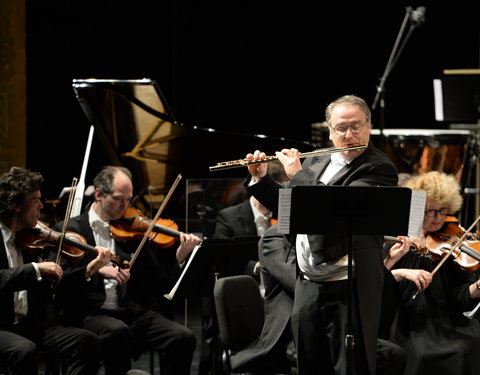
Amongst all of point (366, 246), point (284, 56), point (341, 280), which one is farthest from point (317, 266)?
point (284, 56)

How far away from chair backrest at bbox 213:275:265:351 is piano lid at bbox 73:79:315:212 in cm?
217

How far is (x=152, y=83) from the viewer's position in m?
5.10

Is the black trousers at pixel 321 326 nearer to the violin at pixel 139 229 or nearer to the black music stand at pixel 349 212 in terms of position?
the black music stand at pixel 349 212

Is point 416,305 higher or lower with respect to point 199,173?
lower

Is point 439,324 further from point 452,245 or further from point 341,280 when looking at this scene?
point 341,280

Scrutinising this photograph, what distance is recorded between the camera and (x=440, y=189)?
12.4ft

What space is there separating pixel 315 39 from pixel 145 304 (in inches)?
179

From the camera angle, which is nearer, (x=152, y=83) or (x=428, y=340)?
(x=428, y=340)

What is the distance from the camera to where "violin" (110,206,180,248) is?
13.8ft

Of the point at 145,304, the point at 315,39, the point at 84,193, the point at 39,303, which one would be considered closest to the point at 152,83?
the point at 84,193

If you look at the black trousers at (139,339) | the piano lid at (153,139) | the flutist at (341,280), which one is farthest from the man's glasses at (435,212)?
the piano lid at (153,139)

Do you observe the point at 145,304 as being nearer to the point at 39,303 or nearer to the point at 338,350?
the point at 39,303

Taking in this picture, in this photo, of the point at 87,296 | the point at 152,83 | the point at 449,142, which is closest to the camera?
the point at 87,296

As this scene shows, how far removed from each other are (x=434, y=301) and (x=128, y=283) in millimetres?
1698
